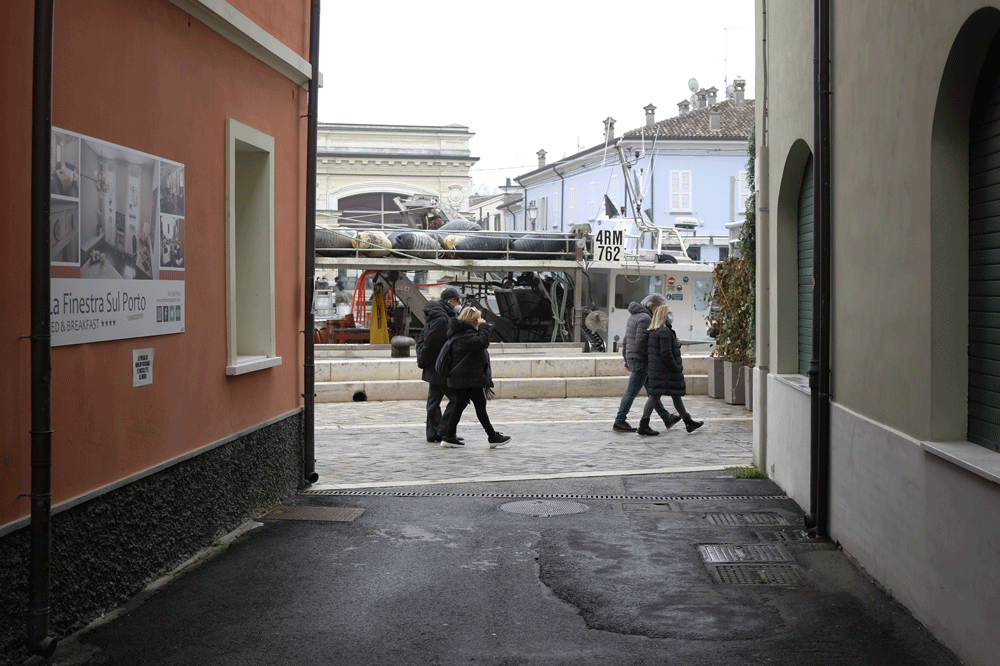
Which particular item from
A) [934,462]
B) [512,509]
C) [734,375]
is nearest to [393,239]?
[734,375]

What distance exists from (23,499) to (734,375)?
42.8 ft

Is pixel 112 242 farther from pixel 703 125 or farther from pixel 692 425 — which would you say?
pixel 703 125

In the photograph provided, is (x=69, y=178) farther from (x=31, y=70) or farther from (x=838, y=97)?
(x=838, y=97)

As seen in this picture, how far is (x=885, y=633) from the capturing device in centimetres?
531

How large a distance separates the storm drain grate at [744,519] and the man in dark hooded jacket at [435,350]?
4566mm

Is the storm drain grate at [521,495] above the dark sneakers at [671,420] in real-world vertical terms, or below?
below

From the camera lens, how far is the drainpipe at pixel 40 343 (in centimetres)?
482

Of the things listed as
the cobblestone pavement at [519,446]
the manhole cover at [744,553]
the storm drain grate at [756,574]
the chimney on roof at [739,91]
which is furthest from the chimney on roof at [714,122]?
the storm drain grate at [756,574]

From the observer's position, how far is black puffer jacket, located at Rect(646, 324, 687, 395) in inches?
504

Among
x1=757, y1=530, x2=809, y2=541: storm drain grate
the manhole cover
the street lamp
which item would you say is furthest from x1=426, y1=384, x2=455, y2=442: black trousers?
the street lamp

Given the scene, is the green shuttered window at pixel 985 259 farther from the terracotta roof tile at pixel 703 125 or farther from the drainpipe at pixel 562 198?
the drainpipe at pixel 562 198

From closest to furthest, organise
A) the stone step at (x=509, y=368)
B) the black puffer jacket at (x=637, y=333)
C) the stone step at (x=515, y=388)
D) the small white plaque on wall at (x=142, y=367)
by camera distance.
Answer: the small white plaque on wall at (x=142, y=367)
the black puffer jacket at (x=637, y=333)
the stone step at (x=515, y=388)
the stone step at (x=509, y=368)

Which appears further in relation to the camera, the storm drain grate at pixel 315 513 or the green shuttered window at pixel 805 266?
the green shuttered window at pixel 805 266

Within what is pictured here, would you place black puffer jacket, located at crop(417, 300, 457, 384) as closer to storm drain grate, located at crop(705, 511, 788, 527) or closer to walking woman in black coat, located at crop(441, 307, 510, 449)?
walking woman in black coat, located at crop(441, 307, 510, 449)
